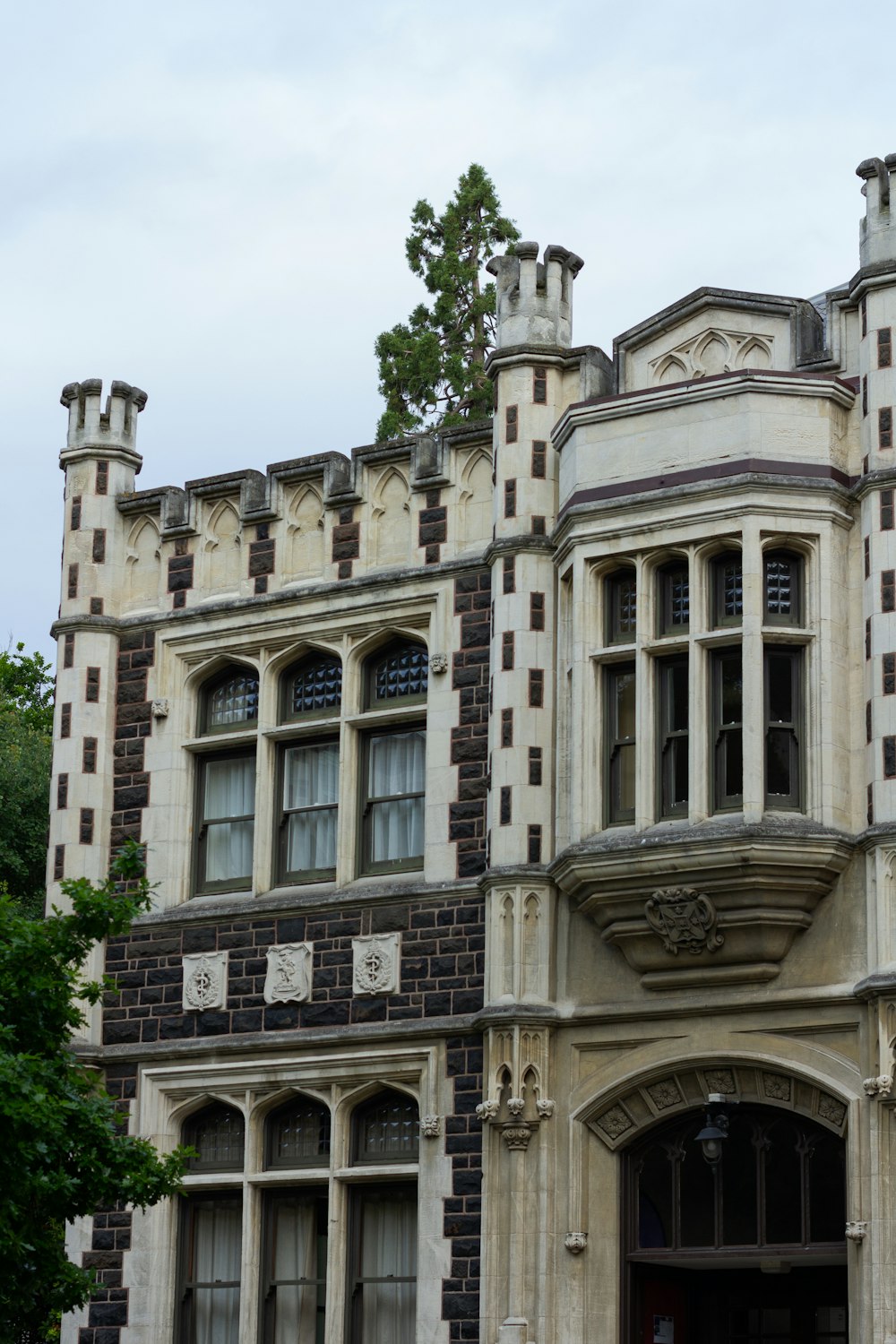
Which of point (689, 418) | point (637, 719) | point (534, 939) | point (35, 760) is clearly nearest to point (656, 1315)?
point (534, 939)

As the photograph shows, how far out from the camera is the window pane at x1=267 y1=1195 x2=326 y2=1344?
885 inches

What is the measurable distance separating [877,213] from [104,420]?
813 centimetres

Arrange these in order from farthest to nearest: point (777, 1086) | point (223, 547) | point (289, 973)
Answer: point (223, 547) → point (289, 973) → point (777, 1086)

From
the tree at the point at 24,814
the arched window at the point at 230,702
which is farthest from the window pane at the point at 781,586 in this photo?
the tree at the point at 24,814

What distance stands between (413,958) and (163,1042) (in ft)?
8.83

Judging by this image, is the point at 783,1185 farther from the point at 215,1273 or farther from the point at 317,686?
the point at 317,686

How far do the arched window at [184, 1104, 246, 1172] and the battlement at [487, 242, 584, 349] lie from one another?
7.21 meters

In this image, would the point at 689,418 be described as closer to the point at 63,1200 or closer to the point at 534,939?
the point at 534,939

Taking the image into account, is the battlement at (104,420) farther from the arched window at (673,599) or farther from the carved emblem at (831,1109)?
the carved emblem at (831,1109)

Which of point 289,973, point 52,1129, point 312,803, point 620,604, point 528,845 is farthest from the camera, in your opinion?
point 312,803

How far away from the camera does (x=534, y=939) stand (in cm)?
2139

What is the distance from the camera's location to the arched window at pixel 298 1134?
22812 millimetres

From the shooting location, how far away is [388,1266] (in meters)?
22.2

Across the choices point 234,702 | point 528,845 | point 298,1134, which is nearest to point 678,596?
point 528,845
